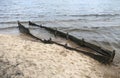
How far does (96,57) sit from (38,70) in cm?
448

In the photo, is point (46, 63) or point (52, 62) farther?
point (52, 62)

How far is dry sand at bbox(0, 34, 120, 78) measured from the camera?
9.24 m

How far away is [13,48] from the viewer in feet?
39.5

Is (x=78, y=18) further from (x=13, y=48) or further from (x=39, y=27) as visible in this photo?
(x=13, y=48)

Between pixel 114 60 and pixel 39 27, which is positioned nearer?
pixel 114 60

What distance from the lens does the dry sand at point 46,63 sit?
9.24 meters

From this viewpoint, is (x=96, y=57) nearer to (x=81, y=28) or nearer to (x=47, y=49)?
(x=47, y=49)

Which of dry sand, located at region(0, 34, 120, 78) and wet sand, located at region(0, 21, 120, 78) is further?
wet sand, located at region(0, 21, 120, 78)

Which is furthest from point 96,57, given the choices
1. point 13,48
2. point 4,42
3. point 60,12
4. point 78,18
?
point 60,12

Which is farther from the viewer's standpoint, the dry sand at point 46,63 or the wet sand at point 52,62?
the wet sand at point 52,62

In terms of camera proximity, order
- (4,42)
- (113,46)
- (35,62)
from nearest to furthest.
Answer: (35,62), (4,42), (113,46)

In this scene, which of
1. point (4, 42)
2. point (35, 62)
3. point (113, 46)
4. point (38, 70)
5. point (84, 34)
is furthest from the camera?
point (84, 34)

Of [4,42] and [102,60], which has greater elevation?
[4,42]

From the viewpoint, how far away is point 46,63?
1021cm
